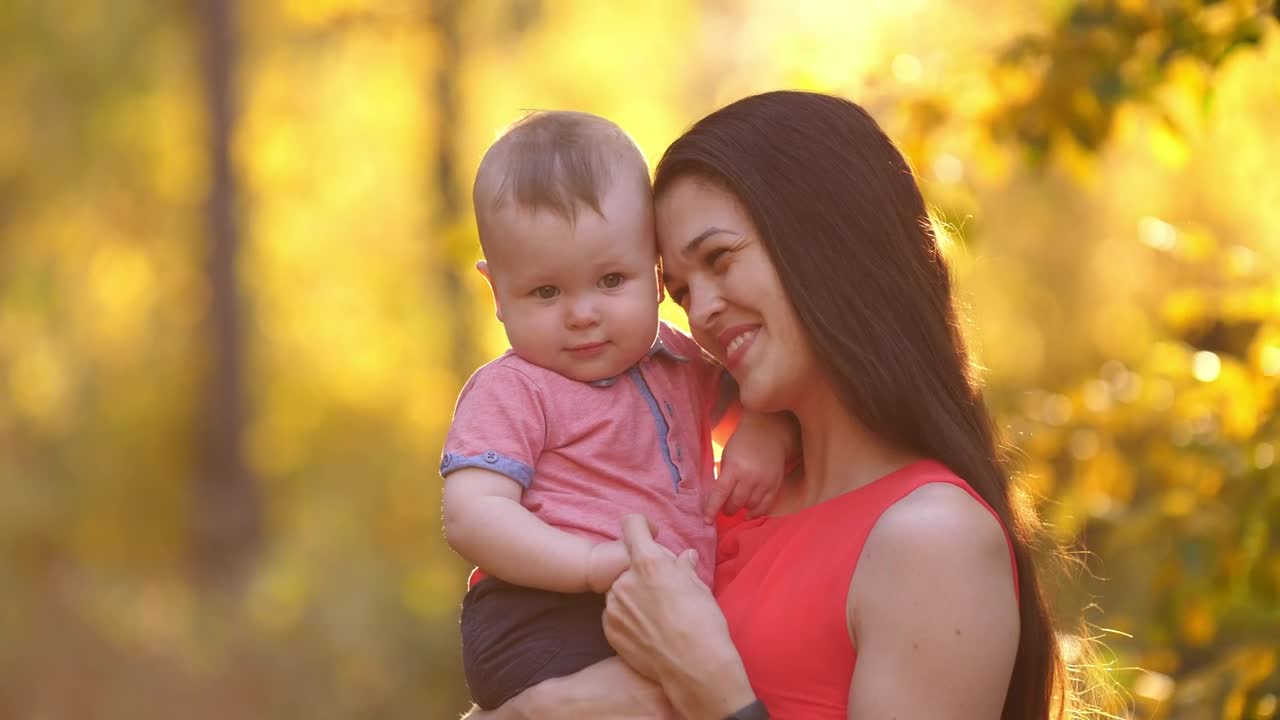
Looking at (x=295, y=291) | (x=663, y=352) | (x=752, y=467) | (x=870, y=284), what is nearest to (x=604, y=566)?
(x=752, y=467)

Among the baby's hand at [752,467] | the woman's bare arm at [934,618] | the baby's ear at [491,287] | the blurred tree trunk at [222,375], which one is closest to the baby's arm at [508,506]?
the baby's ear at [491,287]

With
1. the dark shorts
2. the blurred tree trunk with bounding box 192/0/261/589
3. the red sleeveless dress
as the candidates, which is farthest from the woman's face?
the blurred tree trunk with bounding box 192/0/261/589

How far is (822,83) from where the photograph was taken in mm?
3250

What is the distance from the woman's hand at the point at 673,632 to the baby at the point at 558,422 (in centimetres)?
5

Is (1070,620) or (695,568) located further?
(1070,620)

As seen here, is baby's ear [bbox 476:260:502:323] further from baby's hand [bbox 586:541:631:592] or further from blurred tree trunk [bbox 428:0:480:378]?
blurred tree trunk [bbox 428:0:480:378]

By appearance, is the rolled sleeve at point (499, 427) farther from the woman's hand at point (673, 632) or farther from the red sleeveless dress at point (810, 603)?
the red sleeveless dress at point (810, 603)

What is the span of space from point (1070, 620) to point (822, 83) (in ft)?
4.24

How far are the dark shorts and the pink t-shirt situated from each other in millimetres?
122

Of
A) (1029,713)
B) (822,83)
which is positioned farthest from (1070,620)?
(822,83)

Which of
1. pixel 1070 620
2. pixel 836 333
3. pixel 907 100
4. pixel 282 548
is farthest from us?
pixel 282 548

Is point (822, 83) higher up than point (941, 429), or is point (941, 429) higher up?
point (822, 83)

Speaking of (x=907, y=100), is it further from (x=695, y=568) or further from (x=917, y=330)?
(x=695, y=568)

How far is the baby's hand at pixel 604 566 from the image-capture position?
2.26 m
